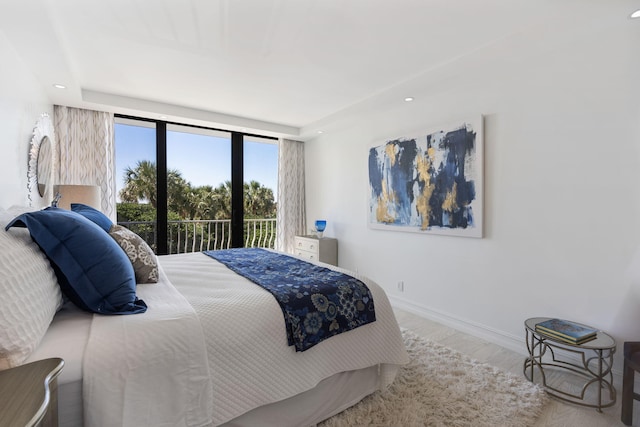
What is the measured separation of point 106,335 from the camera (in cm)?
118

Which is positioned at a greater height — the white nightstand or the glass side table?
the white nightstand

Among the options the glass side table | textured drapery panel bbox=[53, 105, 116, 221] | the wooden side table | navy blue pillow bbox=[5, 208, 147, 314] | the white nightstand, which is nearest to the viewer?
the wooden side table

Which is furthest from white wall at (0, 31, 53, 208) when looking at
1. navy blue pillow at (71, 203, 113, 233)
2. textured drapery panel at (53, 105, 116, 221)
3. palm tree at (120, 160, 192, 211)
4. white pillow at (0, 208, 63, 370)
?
palm tree at (120, 160, 192, 211)

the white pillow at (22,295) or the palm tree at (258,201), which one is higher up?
the palm tree at (258,201)

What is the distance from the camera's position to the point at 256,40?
2393mm

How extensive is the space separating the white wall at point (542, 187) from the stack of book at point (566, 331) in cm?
27

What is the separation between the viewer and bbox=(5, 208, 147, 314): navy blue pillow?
1.27 metres

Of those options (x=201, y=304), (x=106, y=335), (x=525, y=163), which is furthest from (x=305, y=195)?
(x=106, y=335)

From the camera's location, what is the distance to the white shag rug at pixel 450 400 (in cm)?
178

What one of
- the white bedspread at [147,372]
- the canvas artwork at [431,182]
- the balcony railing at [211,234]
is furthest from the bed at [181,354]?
the balcony railing at [211,234]

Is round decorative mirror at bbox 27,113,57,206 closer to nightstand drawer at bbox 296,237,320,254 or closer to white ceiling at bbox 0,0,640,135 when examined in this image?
white ceiling at bbox 0,0,640,135

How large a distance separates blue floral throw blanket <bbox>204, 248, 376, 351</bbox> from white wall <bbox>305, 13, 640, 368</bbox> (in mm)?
1599

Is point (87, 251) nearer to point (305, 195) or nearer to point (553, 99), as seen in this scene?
point (553, 99)

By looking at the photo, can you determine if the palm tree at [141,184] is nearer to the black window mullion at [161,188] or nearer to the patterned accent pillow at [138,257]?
the black window mullion at [161,188]
